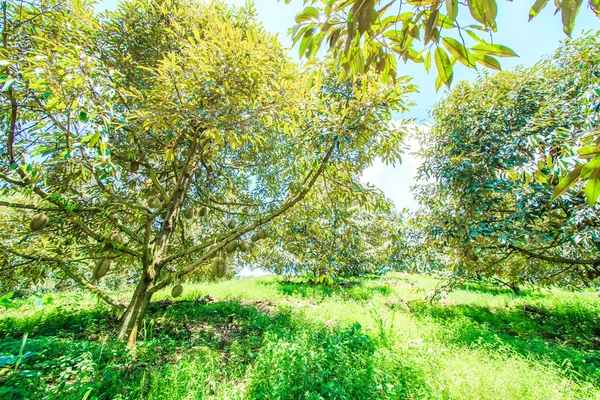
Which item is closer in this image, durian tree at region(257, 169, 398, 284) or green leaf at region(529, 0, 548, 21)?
green leaf at region(529, 0, 548, 21)

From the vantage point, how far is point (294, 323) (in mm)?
4684

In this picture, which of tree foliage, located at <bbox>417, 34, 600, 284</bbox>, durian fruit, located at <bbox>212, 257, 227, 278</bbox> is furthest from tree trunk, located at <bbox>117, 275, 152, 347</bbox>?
tree foliage, located at <bbox>417, 34, 600, 284</bbox>

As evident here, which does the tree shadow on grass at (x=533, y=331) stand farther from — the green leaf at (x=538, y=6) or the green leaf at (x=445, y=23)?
the green leaf at (x=445, y=23)

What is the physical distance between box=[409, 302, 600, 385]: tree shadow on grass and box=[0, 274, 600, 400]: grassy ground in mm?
38

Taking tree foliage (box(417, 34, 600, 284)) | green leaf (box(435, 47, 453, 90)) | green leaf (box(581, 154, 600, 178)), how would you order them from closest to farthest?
1. green leaf (box(581, 154, 600, 178))
2. green leaf (box(435, 47, 453, 90))
3. tree foliage (box(417, 34, 600, 284))

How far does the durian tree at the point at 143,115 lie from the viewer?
2186mm

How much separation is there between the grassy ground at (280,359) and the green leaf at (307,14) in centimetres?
189

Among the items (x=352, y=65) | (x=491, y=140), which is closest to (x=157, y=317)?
(x=352, y=65)

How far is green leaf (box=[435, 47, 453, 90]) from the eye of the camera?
79cm

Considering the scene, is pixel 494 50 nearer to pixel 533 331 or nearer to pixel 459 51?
pixel 459 51

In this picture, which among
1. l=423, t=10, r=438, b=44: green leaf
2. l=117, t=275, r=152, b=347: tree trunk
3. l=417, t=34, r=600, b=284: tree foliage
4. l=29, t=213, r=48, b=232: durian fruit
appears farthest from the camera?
l=417, t=34, r=600, b=284: tree foliage

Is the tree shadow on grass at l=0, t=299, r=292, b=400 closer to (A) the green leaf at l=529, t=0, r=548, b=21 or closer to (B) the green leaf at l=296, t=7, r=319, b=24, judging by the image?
(B) the green leaf at l=296, t=7, r=319, b=24

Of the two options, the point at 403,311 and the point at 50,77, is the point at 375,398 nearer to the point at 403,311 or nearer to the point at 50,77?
the point at 50,77

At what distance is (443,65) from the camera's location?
794 mm
